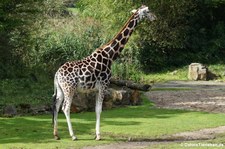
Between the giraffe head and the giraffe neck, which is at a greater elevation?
the giraffe head

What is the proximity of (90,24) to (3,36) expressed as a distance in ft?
33.6

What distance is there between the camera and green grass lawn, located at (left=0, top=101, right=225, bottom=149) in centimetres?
1269

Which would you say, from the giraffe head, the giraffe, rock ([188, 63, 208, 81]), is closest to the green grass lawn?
the giraffe

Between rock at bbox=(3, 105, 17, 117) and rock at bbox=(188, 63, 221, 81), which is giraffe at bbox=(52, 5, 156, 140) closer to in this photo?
rock at bbox=(3, 105, 17, 117)

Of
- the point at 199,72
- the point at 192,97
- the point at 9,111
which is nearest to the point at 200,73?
the point at 199,72

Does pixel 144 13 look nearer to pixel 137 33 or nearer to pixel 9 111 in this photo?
pixel 9 111

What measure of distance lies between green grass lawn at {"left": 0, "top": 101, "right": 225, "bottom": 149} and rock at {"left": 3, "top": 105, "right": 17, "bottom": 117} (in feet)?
1.95

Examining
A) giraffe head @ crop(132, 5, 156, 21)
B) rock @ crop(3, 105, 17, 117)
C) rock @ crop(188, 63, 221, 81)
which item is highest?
giraffe head @ crop(132, 5, 156, 21)

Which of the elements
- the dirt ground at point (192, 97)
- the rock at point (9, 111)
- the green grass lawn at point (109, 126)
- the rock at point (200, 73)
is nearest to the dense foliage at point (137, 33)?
the dirt ground at point (192, 97)

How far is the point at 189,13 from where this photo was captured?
116ft

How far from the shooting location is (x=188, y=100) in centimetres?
1989

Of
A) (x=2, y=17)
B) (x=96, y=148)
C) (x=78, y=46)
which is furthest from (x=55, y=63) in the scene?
(x=96, y=148)

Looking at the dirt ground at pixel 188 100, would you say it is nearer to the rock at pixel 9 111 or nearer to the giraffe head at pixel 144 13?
the giraffe head at pixel 144 13

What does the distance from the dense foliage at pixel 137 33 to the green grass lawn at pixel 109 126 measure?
362 inches
